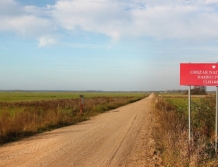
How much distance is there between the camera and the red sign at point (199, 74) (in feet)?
28.8

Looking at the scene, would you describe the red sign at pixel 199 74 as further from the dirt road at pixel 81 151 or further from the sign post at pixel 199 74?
the dirt road at pixel 81 151

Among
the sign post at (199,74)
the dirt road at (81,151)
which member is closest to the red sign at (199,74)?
the sign post at (199,74)

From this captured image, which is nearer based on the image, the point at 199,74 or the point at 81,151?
the point at 199,74

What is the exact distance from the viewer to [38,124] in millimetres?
16609

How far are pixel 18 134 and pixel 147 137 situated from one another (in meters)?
5.90

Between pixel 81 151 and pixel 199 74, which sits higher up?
pixel 199 74

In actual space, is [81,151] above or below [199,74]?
below

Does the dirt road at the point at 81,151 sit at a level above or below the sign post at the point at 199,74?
below

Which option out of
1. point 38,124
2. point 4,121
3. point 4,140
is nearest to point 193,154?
point 4,140

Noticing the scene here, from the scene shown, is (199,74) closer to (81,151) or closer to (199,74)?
(199,74)

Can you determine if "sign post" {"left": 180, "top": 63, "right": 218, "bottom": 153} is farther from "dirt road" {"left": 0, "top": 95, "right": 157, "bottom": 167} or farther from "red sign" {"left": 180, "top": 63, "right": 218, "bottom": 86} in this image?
"dirt road" {"left": 0, "top": 95, "right": 157, "bottom": 167}

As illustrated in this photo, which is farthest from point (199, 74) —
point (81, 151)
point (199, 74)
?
point (81, 151)

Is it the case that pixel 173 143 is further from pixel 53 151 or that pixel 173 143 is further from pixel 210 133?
pixel 210 133

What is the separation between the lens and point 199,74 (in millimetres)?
8844
